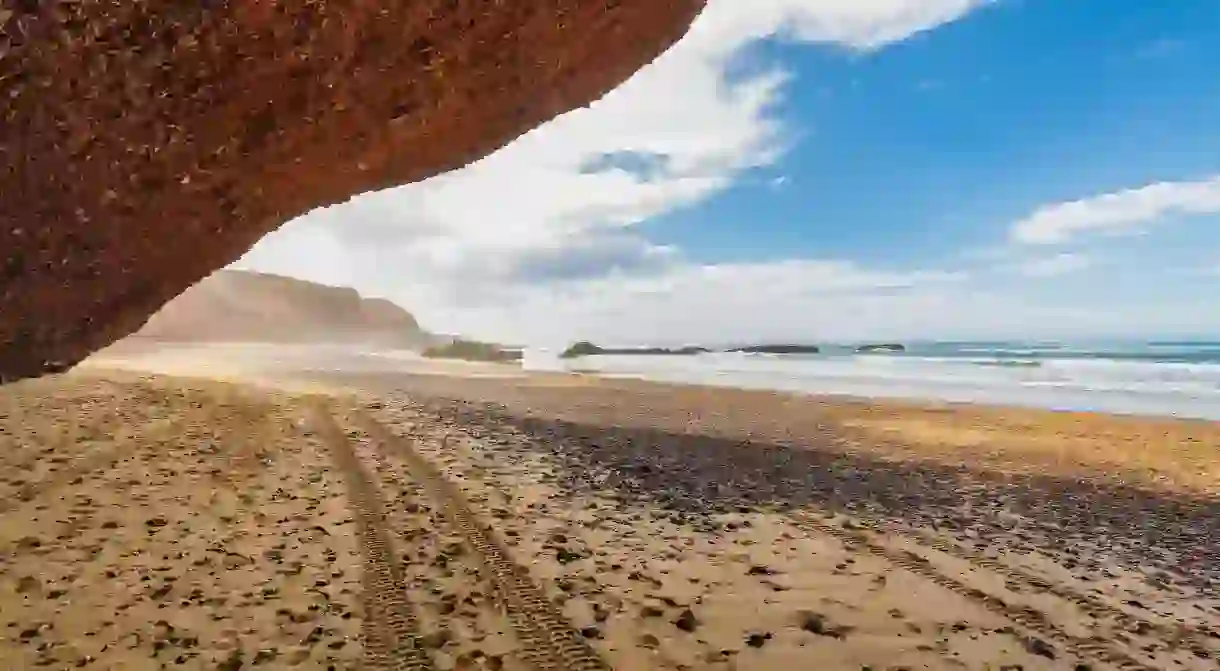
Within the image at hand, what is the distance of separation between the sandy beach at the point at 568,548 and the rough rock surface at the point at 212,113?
1666 millimetres

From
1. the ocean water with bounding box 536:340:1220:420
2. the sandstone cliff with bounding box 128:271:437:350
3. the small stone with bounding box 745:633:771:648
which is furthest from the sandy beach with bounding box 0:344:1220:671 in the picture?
the sandstone cliff with bounding box 128:271:437:350

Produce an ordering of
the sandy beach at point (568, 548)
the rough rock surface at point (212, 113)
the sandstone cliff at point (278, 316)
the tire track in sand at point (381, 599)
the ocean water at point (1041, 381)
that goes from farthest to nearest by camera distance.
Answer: the sandstone cliff at point (278, 316) < the ocean water at point (1041, 381) < the sandy beach at point (568, 548) < the tire track in sand at point (381, 599) < the rough rock surface at point (212, 113)

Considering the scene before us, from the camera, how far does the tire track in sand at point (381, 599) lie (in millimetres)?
3553

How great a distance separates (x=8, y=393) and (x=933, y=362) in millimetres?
34450

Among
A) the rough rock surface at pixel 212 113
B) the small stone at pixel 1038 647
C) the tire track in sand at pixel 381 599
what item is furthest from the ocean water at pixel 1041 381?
the rough rock surface at pixel 212 113

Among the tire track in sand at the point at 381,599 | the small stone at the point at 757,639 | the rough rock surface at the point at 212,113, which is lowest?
the small stone at the point at 757,639

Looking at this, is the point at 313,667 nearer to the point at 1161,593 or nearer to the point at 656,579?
the point at 656,579

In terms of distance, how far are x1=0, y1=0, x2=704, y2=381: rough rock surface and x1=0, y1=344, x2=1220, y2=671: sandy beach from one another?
5.47 ft

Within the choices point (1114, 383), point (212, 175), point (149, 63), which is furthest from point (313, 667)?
point (1114, 383)

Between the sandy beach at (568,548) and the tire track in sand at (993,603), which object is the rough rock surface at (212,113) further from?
the tire track in sand at (993,603)

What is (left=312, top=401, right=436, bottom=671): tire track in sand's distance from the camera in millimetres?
3553

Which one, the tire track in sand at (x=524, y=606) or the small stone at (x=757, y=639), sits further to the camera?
the small stone at (x=757, y=639)

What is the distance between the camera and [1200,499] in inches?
312

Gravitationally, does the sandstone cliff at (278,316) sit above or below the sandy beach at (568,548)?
above
